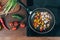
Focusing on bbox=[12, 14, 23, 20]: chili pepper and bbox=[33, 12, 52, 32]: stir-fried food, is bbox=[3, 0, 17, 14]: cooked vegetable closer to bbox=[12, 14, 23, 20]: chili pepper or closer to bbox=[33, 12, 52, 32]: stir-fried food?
bbox=[12, 14, 23, 20]: chili pepper

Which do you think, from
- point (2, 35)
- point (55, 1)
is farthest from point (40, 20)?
point (2, 35)

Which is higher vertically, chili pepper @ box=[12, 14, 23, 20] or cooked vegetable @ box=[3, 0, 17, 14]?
cooked vegetable @ box=[3, 0, 17, 14]

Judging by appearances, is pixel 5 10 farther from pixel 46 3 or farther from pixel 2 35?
pixel 46 3

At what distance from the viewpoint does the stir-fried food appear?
1.69 m

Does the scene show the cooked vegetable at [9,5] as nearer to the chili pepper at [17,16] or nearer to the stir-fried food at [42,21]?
the chili pepper at [17,16]

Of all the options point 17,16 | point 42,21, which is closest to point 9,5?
point 17,16

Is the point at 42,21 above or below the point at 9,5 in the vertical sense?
below

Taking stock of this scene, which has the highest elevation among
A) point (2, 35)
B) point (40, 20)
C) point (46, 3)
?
point (46, 3)

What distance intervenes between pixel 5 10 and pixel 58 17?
0.39 m

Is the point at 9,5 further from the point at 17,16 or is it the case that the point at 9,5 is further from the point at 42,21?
the point at 42,21

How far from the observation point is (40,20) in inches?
66.5

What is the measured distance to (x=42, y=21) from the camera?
5.54 feet

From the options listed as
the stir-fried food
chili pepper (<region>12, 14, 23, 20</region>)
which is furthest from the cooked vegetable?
the stir-fried food

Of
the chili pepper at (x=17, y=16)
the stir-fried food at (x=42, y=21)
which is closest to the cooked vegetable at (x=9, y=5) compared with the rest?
the chili pepper at (x=17, y=16)
